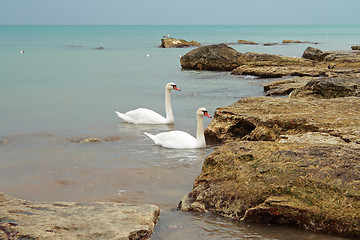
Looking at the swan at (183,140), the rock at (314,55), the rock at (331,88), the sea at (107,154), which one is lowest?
the sea at (107,154)

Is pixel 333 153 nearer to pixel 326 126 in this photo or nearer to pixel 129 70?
pixel 326 126

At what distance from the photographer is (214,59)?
26812 mm

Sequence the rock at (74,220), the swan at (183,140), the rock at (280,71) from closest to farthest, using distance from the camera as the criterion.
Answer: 1. the rock at (74,220)
2. the swan at (183,140)
3. the rock at (280,71)

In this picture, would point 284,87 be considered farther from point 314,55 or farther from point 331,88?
point 314,55

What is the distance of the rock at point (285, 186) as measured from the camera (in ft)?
15.4

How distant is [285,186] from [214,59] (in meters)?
22.3

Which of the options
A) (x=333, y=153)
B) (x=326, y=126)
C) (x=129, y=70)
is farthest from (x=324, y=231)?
(x=129, y=70)

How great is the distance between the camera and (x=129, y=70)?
27.1 metres

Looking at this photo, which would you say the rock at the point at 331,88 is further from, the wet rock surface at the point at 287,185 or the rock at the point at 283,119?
the wet rock surface at the point at 287,185

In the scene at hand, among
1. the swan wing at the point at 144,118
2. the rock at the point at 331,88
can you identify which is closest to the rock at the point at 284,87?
the rock at the point at 331,88

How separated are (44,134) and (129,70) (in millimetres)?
16868

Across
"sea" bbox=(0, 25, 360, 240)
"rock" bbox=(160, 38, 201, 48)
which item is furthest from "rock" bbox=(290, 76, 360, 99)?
"rock" bbox=(160, 38, 201, 48)

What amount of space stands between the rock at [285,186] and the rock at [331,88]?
6.52m

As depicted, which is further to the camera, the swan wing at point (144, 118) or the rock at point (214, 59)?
the rock at point (214, 59)
